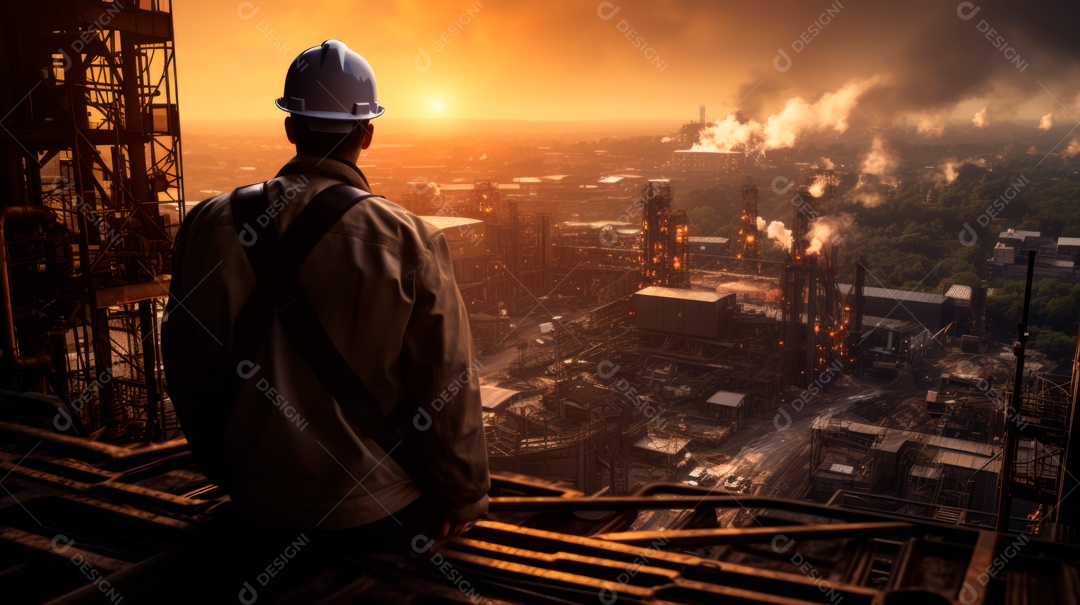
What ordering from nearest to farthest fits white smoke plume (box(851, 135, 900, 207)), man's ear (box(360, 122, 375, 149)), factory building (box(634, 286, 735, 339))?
man's ear (box(360, 122, 375, 149))
factory building (box(634, 286, 735, 339))
white smoke plume (box(851, 135, 900, 207))

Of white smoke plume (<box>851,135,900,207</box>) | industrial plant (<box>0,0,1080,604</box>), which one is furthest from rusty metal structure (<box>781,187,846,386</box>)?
white smoke plume (<box>851,135,900,207</box>)

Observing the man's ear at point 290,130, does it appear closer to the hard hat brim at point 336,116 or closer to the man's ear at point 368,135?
the hard hat brim at point 336,116

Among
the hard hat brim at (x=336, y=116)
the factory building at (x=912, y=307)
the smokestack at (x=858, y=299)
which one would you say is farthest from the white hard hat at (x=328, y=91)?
the factory building at (x=912, y=307)

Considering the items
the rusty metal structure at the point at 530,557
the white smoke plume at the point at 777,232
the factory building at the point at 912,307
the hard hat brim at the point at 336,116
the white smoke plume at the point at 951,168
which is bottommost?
the factory building at the point at 912,307

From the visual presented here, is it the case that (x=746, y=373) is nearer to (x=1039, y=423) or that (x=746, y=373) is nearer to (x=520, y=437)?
(x=520, y=437)

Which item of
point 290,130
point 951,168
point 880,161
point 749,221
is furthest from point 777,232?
point 290,130

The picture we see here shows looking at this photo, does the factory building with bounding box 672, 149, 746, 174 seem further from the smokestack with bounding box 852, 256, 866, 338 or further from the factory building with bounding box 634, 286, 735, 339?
the factory building with bounding box 634, 286, 735, 339

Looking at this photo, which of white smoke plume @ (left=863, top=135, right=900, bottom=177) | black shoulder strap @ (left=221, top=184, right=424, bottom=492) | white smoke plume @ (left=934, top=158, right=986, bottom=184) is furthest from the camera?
white smoke plume @ (left=863, top=135, right=900, bottom=177)
